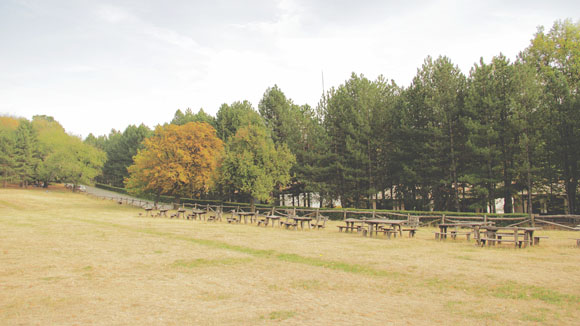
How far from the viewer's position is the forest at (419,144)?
103ft

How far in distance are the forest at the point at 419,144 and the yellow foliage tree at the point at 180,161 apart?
15 centimetres

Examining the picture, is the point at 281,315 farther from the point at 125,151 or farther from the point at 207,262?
the point at 125,151

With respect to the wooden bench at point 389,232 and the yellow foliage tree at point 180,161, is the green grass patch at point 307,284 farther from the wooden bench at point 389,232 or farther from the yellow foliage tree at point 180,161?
the yellow foliage tree at point 180,161

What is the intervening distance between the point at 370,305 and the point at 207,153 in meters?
41.0

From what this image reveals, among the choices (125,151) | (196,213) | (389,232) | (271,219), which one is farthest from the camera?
(125,151)

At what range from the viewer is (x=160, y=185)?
150 feet

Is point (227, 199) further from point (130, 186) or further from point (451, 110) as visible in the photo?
point (451, 110)

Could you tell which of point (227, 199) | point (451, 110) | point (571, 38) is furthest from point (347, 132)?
point (571, 38)

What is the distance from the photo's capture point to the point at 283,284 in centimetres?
937

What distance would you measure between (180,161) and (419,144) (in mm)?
28247

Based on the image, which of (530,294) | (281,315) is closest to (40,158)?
(281,315)

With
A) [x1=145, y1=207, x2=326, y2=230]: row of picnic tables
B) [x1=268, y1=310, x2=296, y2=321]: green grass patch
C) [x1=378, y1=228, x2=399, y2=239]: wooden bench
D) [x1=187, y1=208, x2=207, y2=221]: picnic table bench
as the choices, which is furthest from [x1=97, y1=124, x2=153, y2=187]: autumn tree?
[x1=268, y1=310, x2=296, y2=321]: green grass patch

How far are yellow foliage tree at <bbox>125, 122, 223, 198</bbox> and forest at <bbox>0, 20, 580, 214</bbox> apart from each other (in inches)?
5.8

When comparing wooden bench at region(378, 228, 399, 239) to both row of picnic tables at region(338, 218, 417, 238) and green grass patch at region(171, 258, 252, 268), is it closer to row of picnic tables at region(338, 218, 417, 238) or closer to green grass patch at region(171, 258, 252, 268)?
row of picnic tables at region(338, 218, 417, 238)
